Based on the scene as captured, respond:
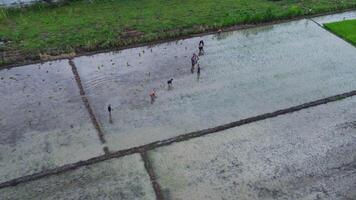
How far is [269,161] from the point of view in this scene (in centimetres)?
1291

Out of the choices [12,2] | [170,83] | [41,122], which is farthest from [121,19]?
[41,122]

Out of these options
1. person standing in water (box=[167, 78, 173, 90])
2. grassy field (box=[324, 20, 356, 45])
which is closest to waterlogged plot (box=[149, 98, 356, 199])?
person standing in water (box=[167, 78, 173, 90])

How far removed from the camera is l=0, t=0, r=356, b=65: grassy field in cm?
1853

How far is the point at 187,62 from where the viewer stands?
57.4 ft

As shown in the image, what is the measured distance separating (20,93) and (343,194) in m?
10.9

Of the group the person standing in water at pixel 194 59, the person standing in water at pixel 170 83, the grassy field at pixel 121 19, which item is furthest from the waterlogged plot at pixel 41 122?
the person standing in water at pixel 194 59

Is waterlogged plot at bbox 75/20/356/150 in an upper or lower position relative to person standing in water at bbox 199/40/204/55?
lower

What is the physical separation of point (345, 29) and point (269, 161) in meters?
9.96

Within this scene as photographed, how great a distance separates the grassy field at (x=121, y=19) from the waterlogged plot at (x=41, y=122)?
4.51ft

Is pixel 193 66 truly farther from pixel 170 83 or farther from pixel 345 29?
pixel 345 29

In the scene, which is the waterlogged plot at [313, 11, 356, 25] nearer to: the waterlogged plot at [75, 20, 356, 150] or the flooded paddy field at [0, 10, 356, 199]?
the waterlogged plot at [75, 20, 356, 150]

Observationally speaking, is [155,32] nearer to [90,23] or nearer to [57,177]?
[90,23]

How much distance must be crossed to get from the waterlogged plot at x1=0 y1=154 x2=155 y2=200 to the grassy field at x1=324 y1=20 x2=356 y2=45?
37.8 ft

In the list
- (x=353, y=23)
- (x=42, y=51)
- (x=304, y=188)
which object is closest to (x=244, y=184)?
(x=304, y=188)
